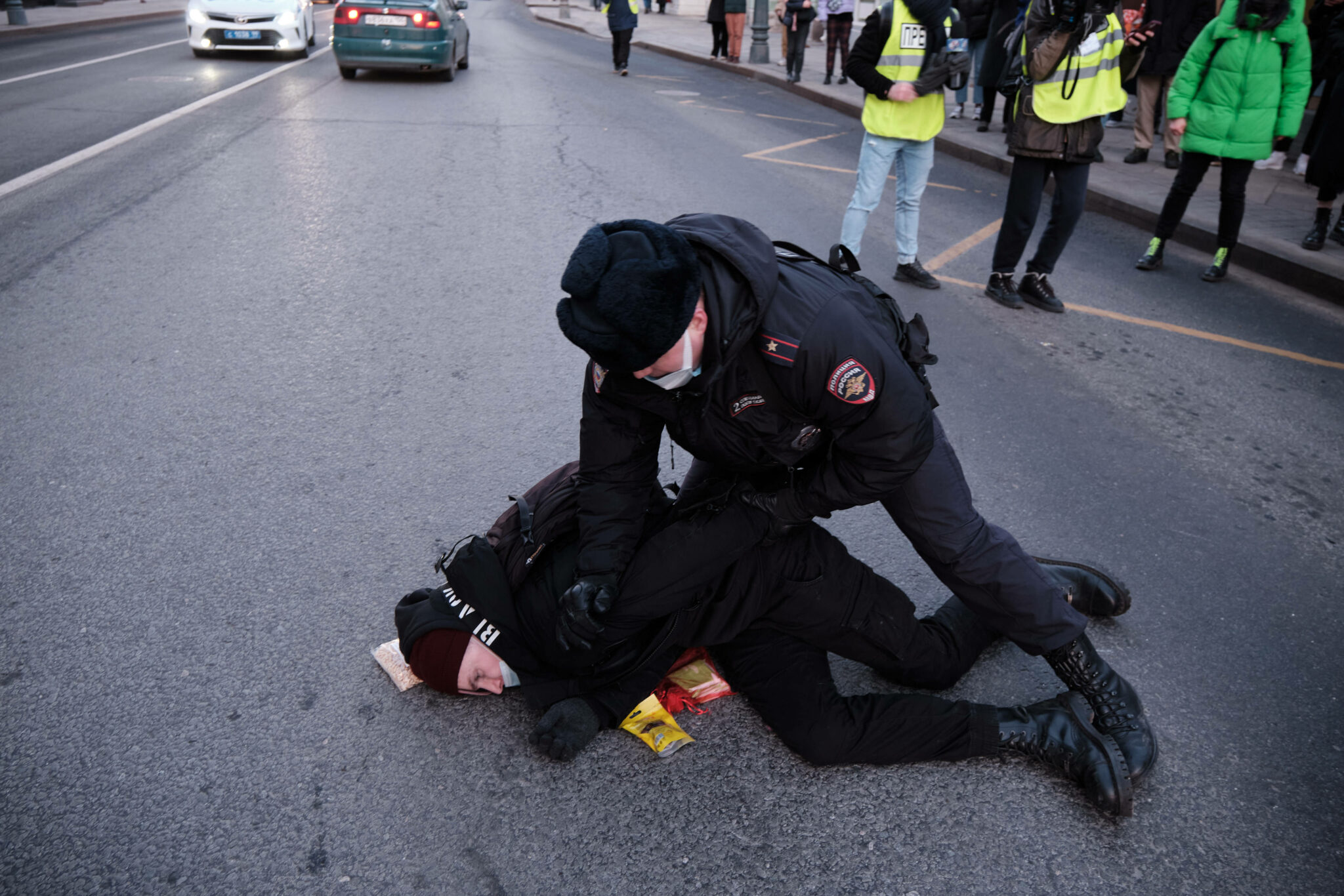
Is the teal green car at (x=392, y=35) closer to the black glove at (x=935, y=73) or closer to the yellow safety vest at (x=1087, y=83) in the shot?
the black glove at (x=935, y=73)

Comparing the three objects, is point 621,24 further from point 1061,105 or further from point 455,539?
point 455,539

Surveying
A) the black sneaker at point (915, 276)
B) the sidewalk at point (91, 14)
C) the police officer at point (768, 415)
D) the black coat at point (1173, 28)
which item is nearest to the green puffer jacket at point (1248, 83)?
the black sneaker at point (915, 276)

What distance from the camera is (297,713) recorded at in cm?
251

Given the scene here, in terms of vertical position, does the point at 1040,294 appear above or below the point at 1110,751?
below

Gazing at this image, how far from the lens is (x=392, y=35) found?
1285 centimetres

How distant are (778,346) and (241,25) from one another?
1551cm

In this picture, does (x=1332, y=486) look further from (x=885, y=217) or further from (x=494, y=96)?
(x=494, y=96)

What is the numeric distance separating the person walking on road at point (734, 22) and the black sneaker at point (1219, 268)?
44.2 feet

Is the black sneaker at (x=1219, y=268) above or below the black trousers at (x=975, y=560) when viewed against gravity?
below

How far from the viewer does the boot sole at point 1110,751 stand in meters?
2.26

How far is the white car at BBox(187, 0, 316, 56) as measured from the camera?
1439cm

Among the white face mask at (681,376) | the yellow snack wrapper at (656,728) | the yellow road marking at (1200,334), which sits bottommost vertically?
the yellow road marking at (1200,334)

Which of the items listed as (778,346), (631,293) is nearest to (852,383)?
(778,346)

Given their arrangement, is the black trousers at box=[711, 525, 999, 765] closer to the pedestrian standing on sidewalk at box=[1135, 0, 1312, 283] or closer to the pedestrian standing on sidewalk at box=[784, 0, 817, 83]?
the pedestrian standing on sidewalk at box=[1135, 0, 1312, 283]
